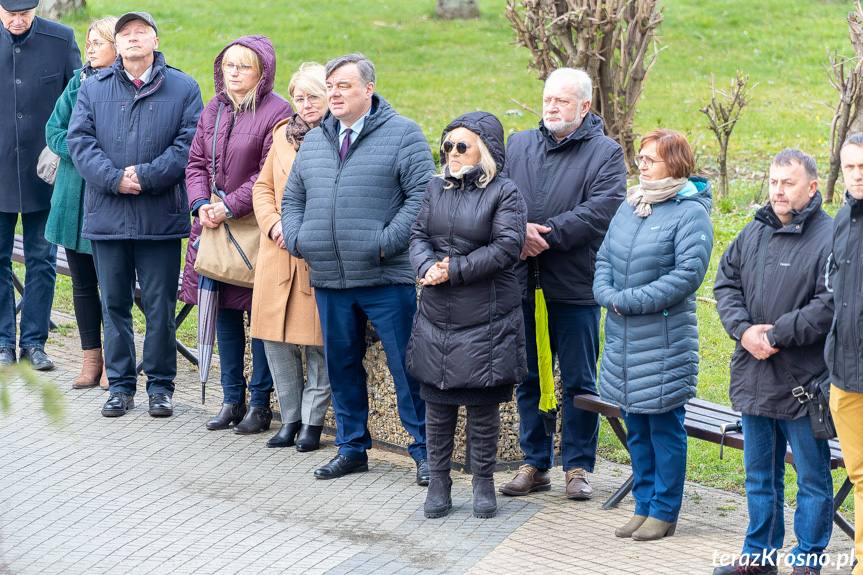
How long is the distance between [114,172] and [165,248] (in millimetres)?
570

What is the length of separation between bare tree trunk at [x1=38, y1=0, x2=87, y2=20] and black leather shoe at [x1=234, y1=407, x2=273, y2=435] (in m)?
16.5

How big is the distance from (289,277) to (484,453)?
1.61 m

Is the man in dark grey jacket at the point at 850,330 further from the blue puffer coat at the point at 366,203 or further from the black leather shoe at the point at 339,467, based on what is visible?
the black leather shoe at the point at 339,467

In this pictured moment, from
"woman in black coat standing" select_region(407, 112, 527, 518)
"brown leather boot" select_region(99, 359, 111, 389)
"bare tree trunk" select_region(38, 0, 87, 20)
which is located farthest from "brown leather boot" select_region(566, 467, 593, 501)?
"bare tree trunk" select_region(38, 0, 87, 20)

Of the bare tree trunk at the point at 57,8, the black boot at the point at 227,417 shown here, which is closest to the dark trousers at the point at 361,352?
the black boot at the point at 227,417

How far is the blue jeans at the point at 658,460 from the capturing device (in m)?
4.96

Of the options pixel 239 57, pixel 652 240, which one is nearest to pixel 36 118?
pixel 239 57

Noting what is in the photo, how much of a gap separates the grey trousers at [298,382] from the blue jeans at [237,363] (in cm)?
23

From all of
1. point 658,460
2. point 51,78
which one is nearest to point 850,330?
point 658,460

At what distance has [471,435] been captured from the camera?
209 inches

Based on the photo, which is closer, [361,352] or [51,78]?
[361,352]

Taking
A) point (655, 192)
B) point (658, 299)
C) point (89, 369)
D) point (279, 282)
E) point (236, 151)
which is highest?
point (236, 151)

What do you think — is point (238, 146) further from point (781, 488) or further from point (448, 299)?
point (781, 488)

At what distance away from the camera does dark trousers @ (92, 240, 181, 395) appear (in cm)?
666
